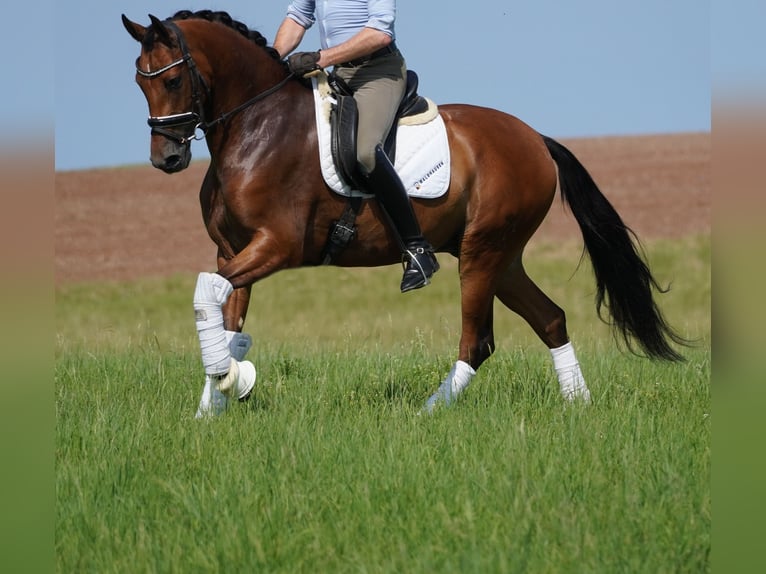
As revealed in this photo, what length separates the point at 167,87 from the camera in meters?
5.52

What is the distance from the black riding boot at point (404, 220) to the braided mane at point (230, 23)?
3.32 feet

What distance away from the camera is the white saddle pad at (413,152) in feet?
19.3

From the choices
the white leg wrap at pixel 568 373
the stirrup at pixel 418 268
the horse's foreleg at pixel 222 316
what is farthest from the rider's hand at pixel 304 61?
the white leg wrap at pixel 568 373

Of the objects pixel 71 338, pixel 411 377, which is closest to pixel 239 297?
pixel 411 377

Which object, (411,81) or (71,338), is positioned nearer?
(411,81)

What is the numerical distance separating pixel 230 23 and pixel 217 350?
6.98 feet

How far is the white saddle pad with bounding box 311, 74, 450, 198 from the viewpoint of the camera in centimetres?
589

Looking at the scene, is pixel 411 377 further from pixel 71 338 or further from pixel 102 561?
pixel 71 338

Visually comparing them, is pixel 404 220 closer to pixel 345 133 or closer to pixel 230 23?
pixel 345 133

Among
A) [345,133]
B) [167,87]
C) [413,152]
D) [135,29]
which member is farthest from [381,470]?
[135,29]

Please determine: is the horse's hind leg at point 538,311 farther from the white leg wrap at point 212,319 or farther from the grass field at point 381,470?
the white leg wrap at point 212,319

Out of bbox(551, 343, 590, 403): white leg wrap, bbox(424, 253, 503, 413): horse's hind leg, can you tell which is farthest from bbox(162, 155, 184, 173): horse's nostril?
bbox(551, 343, 590, 403): white leg wrap
